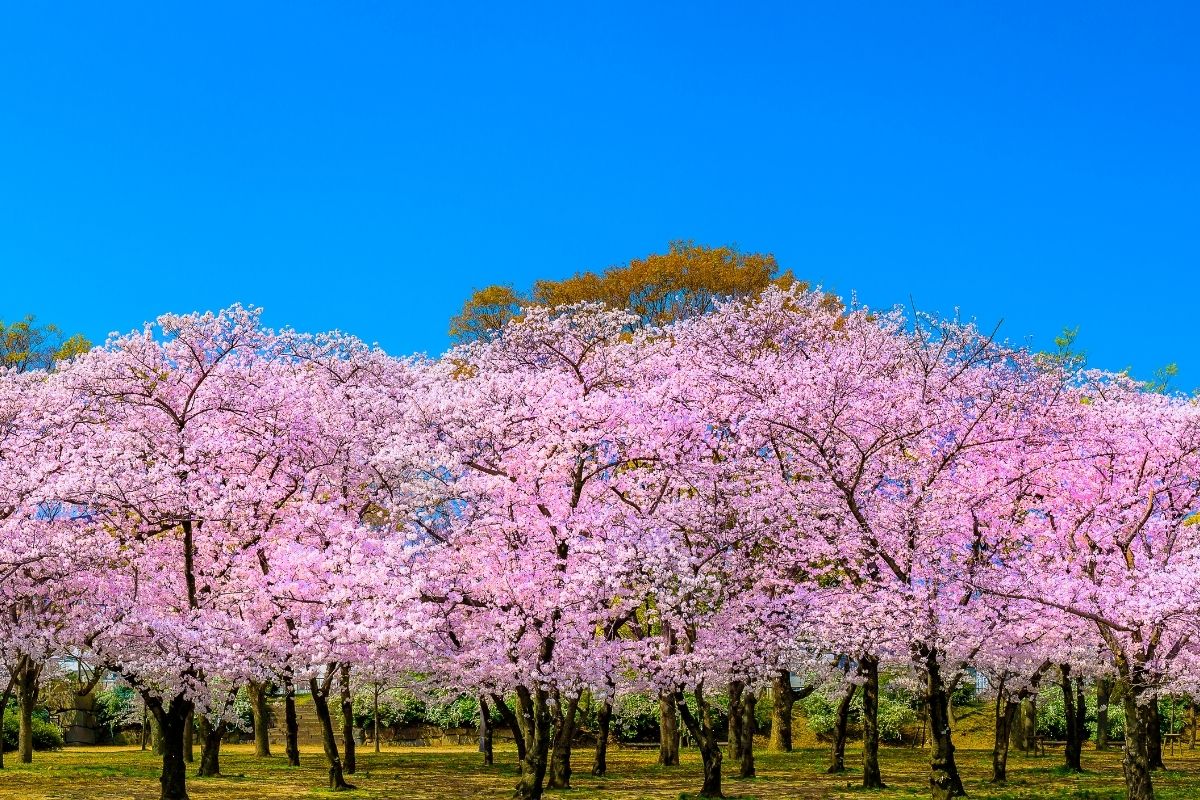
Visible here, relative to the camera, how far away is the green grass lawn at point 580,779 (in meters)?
23.5

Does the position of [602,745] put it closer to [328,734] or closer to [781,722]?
[328,734]

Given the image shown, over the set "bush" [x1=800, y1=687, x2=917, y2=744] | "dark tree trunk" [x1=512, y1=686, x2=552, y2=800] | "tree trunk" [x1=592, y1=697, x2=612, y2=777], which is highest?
"dark tree trunk" [x1=512, y1=686, x2=552, y2=800]

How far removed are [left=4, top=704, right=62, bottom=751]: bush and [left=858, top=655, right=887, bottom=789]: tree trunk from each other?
36767 millimetres

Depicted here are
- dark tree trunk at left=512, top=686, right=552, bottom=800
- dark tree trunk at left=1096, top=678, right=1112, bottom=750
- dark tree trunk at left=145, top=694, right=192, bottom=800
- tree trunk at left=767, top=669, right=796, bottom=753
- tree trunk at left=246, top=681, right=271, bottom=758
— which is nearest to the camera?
dark tree trunk at left=512, top=686, right=552, bottom=800

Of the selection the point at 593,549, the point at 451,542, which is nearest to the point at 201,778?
the point at 451,542

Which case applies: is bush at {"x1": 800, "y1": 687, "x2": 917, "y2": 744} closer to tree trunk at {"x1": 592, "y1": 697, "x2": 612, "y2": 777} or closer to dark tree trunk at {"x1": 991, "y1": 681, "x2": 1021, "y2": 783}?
tree trunk at {"x1": 592, "y1": 697, "x2": 612, "y2": 777}

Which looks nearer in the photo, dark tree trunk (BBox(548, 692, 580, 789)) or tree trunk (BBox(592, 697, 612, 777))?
dark tree trunk (BBox(548, 692, 580, 789))

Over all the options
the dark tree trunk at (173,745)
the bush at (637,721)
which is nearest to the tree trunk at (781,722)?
the bush at (637,721)

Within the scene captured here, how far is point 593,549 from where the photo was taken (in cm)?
1988

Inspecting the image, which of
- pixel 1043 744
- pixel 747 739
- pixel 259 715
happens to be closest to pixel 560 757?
pixel 747 739

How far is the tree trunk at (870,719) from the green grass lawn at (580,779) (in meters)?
0.54

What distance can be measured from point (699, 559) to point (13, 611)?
506 inches

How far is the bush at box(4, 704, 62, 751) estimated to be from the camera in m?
46.5

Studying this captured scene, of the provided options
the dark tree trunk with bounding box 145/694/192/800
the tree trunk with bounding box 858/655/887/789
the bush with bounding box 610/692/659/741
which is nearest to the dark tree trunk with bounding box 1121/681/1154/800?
the tree trunk with bounding box 858/655/887/789
